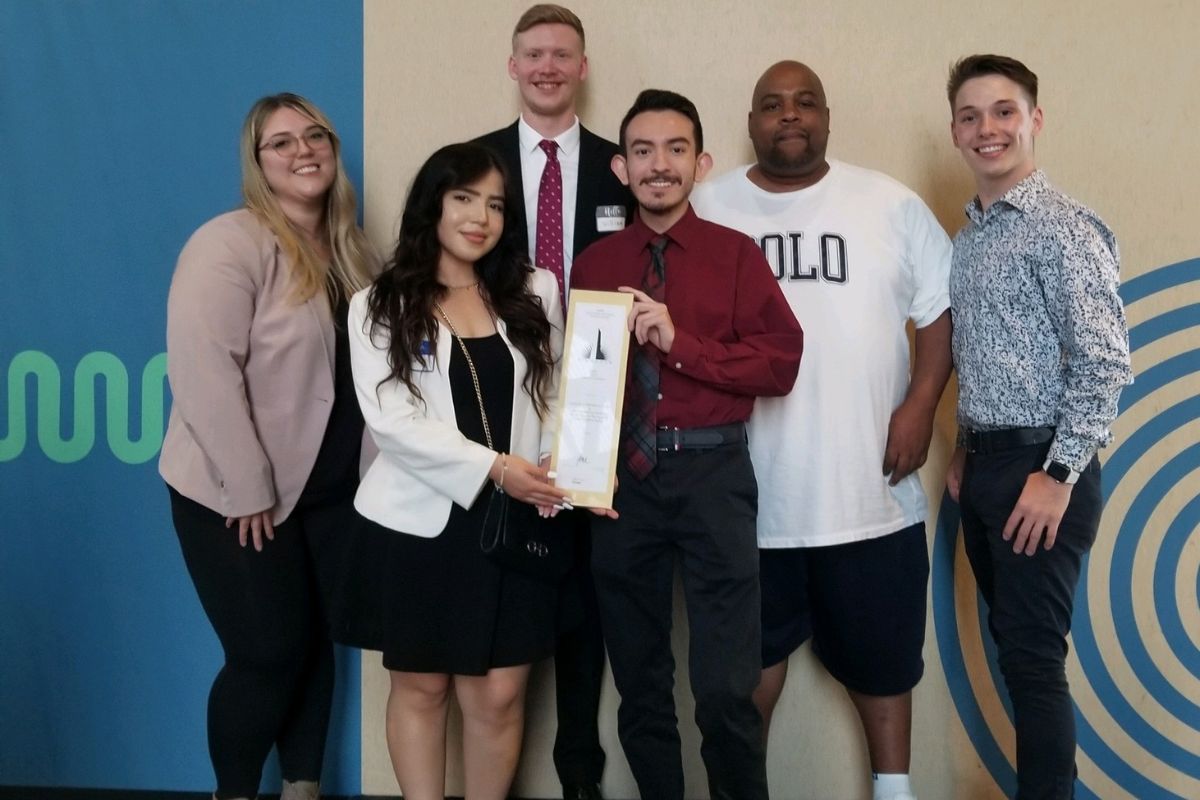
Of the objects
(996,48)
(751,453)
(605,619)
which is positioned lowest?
(605,619)

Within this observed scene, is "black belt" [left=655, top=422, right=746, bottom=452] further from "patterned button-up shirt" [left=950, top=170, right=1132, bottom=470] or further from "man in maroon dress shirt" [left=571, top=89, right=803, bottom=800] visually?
"patterned button-up shirt" [left=950, top=170, right=1132, bottom=470]

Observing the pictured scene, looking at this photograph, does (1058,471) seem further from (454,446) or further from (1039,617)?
(454,446)

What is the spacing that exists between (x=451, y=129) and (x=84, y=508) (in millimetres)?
1603

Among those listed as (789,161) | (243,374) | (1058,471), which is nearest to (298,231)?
(243,374)

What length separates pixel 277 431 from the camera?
2383 mm

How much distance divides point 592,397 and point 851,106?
4.42 ft

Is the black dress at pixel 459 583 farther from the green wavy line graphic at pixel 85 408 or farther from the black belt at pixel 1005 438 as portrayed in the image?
the green wavy line graphic at pixel 85 408

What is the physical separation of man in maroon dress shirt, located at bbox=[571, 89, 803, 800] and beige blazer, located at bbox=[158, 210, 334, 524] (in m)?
0.76

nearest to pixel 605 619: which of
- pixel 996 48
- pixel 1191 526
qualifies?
pixel 1191 526

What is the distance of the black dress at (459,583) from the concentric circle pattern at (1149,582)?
176 centimetres

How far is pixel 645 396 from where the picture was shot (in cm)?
217

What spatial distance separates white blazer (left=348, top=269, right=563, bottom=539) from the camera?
2096 mm

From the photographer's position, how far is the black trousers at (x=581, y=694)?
263cm

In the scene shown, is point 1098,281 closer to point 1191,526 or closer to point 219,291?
point 1191,526
